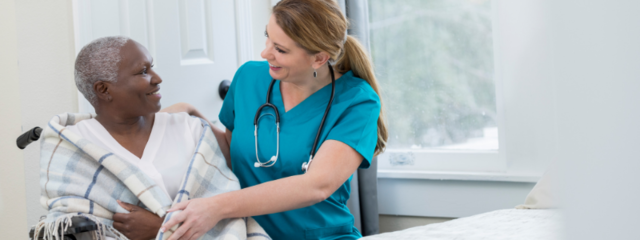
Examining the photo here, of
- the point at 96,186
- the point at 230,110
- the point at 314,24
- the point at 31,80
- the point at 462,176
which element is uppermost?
the point at 314,24

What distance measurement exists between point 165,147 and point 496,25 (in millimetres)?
Result: 1585

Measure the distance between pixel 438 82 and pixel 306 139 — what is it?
1241 millimetres

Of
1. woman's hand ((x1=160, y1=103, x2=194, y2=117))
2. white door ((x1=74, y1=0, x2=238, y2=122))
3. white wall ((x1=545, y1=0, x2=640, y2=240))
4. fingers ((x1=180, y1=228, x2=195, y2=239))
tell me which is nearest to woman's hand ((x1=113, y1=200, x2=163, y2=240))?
fingers ((x1=180, y1=228, x2=195, y2=239))

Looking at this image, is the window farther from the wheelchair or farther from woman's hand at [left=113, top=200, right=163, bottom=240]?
the wheelchair

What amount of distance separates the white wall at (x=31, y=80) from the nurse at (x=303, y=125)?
59cm

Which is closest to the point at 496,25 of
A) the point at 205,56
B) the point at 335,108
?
the point at 335,108

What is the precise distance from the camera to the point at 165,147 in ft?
4.24

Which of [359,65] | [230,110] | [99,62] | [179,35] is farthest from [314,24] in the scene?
[179,35]

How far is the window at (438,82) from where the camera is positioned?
2258mm

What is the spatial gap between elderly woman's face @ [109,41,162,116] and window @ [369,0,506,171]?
4.69 ft

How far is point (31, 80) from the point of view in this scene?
5.05ft

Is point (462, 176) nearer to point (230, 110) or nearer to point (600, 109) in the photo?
point (230, 110)

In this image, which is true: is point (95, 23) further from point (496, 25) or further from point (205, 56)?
point (496, 25)

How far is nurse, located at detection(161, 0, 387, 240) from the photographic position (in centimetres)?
115
